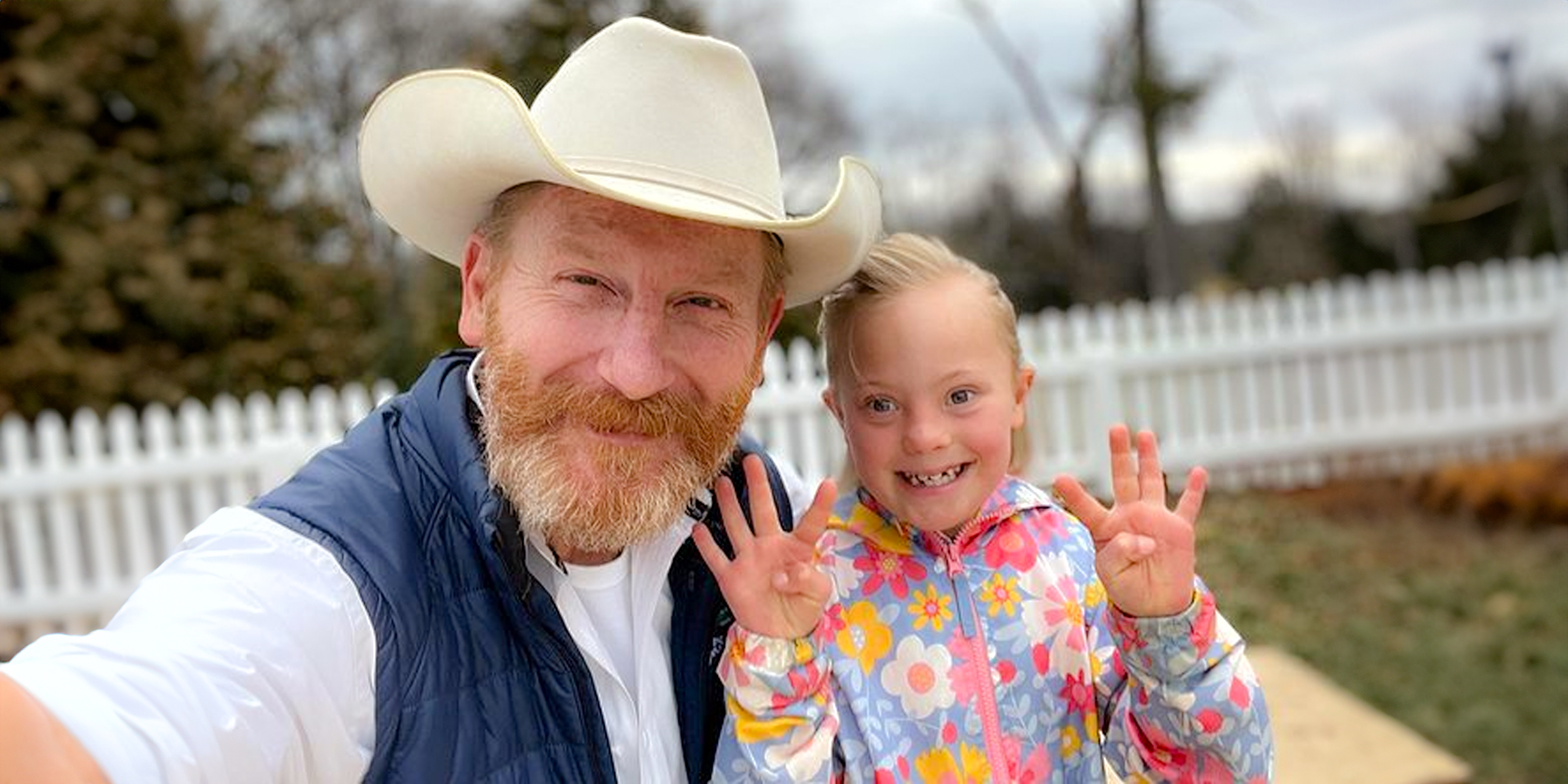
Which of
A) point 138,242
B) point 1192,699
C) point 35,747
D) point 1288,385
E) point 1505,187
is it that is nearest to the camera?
point 35,747

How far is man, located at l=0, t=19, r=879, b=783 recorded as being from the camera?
1.33 m

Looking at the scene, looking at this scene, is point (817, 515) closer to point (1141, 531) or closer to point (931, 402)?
point (931, 402)

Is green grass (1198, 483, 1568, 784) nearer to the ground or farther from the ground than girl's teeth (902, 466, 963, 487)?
nearer to the ground

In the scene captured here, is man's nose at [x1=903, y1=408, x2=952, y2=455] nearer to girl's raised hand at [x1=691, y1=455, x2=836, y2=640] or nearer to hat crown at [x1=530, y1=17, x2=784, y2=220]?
girl's raised hand at [x1=691, y1=455, x2=836, y2=640]

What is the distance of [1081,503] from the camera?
1.51 meters

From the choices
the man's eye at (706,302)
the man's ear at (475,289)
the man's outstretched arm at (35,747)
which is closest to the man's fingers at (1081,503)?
the man's eye at (706,302)

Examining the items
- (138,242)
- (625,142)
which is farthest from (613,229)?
(138,242)

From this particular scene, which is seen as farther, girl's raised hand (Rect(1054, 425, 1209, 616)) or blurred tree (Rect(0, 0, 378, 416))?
blurred tree (Rect(0, 0, 378, 416))

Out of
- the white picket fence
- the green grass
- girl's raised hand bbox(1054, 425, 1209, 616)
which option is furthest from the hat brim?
the white picket fence

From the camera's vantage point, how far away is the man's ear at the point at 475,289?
1615mm

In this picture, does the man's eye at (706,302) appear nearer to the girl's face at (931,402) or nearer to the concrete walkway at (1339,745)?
the girl's face at (931,402)

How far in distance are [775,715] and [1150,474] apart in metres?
0.54

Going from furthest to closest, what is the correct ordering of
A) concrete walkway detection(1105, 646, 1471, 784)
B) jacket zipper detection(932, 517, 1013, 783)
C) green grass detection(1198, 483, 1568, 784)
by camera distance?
green grass detection(1198, 483, 1568, 784)
concrete walkway detection(1105, 646, 1471, 784)
jacket zipper detection(932, 517, 1013, 783)

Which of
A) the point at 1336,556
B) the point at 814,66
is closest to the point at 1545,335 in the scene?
the point at 1336,556
